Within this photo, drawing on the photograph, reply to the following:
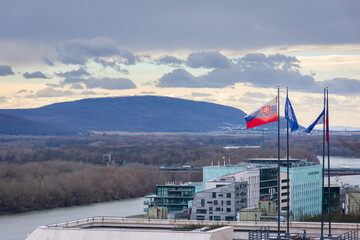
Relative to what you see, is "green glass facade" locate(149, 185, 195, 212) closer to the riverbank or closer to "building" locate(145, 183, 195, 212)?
"building" locate(145, 183, 195, 212)

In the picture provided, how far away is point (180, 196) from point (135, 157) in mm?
114116

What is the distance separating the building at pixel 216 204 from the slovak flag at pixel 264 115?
28.5m

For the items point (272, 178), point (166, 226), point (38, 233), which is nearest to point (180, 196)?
point (272, 178)

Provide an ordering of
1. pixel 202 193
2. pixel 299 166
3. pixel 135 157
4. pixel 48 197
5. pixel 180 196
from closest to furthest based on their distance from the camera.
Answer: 1. pixel 202 193
2. pixel 180 196
3. pixel 299 166
4. pixel 48 197
5. pixel 135 157

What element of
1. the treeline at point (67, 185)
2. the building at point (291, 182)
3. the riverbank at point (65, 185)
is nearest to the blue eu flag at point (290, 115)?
the building at point (291, 182)

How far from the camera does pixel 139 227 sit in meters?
39.9

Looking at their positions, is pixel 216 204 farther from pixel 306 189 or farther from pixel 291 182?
pixel 306 189

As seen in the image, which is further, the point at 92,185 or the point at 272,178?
the point at 92,185

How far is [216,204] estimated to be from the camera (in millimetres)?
64688

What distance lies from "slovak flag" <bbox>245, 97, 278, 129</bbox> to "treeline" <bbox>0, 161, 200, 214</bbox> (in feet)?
208

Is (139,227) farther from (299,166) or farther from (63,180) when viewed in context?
(63,180)

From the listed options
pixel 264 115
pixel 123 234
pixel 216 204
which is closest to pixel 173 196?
pixel 216 204

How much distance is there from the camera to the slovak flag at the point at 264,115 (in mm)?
35906

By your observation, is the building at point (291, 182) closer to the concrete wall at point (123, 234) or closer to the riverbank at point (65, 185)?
the riverbank at point (65, 185)
